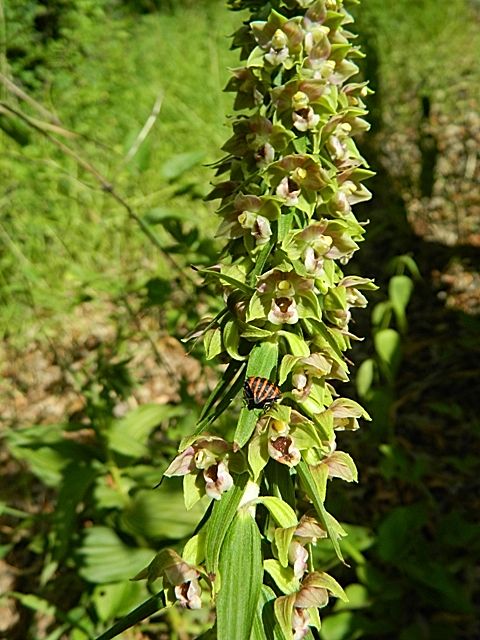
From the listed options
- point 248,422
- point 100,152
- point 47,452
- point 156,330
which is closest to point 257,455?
point 248,422

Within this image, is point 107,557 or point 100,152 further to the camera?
point 100,152

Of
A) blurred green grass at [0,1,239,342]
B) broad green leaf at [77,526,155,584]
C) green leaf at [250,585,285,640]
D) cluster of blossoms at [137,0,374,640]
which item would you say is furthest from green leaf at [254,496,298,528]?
blurred green grass at [0,1,239,342]

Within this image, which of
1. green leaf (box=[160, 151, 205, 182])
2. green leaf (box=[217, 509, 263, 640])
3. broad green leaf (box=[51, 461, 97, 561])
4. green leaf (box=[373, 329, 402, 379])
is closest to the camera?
green leaf (box=[217, 509, 263, 640])

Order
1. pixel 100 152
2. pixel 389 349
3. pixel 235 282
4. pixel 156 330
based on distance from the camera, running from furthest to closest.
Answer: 1. pixel 100 152
2. pixel 156 330
3. pixel 389 349
4. pixel 235 282

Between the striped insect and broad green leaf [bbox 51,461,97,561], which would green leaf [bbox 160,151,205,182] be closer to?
broad green leaf [bbox 51,461,97,561]

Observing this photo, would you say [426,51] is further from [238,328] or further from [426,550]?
[238,328]

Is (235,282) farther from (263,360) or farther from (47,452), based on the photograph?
(47,452)

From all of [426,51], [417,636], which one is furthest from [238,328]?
[426,51]

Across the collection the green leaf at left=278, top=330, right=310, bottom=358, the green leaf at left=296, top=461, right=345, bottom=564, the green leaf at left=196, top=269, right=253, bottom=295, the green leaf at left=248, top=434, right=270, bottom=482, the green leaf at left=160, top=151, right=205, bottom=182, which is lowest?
the green leaf at left=160, top=151, right=205, bottom=182
